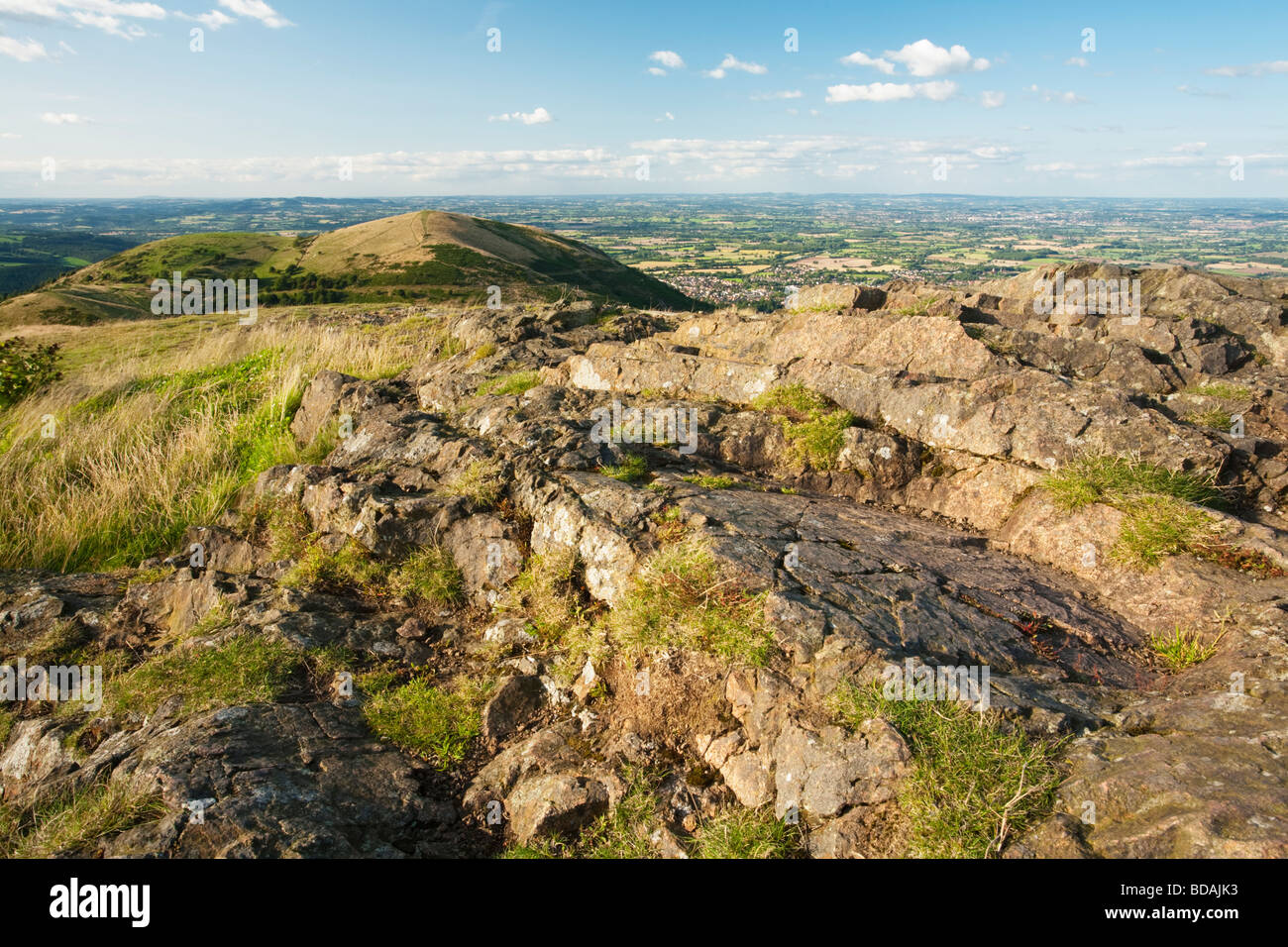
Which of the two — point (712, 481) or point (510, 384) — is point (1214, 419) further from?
point (510, 384)

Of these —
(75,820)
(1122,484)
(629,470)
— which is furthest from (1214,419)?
(75,820)

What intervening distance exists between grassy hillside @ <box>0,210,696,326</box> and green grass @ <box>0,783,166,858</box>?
189ft

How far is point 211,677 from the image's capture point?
5.05 m

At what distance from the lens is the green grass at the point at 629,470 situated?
6.89m

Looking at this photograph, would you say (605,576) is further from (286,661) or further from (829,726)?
(286,661)

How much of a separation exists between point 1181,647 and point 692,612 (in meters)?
3.81

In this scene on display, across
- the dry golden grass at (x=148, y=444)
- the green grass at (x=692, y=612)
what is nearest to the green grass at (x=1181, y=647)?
the green grass at (x=692, y=612)

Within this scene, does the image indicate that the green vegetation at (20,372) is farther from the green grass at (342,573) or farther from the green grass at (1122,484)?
the green grass at (1122,484)

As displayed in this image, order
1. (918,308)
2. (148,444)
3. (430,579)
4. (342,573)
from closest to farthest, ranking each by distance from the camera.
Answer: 1. (430,579)
2. (342,573)
3. (148,444)
4. (918,308)

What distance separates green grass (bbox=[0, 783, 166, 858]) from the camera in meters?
3.57

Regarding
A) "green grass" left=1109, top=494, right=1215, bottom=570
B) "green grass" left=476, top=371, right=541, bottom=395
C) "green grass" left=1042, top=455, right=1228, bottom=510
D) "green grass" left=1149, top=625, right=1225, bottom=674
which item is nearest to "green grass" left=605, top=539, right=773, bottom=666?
"green grass" left=1149, top=625, right=1225, bottom=674

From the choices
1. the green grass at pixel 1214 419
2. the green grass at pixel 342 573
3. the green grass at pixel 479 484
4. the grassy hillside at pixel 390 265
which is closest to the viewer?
the green grass at pixel 342 573

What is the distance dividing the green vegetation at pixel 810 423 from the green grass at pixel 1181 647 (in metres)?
3.59
